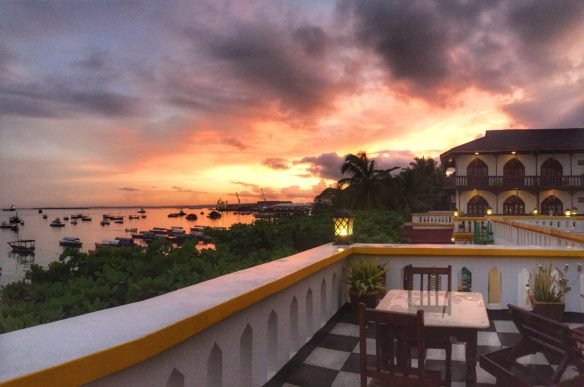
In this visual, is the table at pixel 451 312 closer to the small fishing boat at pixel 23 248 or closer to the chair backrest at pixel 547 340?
the chair backrest at pixel 547 340

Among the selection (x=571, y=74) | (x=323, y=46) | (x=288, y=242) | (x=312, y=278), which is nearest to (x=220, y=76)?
(x=323, y=46)

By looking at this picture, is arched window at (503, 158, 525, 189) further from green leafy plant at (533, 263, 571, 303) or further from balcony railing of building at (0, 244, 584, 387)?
Answer: green leafy plant at (533, 263, 571, 303)

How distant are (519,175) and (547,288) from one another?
1343 inches

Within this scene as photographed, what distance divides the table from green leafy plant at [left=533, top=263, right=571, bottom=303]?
5.55 ft

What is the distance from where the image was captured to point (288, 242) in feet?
31.5

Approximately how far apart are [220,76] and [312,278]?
1037 cm

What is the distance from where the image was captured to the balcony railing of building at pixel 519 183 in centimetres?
3450

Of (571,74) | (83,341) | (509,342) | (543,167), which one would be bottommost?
(509,342)

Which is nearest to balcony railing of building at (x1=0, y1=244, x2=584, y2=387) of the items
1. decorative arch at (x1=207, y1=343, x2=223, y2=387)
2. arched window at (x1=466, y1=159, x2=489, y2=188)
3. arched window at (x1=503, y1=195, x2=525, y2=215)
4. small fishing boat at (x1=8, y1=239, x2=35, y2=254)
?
decorative arch at (x1=207, y1=343, x2=223, y2=387)

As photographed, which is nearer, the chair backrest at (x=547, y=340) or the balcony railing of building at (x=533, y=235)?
the chair backrest at (x=547, y=340)

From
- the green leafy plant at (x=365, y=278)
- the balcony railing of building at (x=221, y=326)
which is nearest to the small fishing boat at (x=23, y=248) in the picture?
the green leafy plant at (x=365, y=278)

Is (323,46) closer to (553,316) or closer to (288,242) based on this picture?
(288,242)

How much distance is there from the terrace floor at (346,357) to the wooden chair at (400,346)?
3.76 ft

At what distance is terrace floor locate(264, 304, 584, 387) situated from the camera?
4254mm
